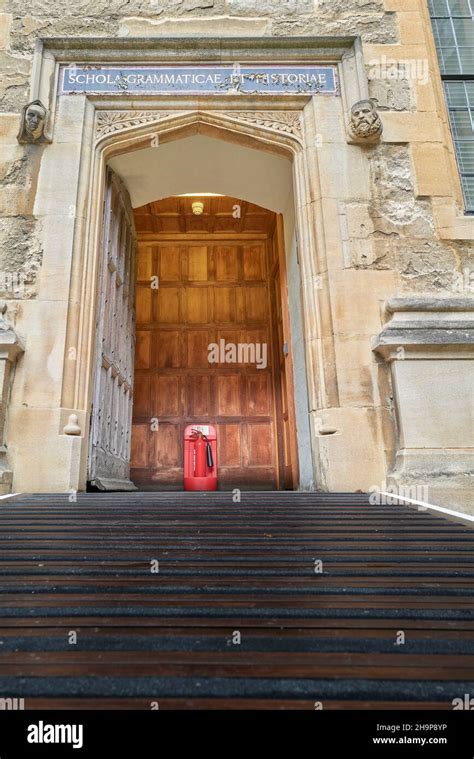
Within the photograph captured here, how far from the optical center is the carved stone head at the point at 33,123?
12.7 ft

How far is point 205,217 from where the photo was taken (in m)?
7.38

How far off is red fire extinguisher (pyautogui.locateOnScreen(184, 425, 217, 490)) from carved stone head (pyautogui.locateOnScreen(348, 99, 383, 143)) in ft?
12.6

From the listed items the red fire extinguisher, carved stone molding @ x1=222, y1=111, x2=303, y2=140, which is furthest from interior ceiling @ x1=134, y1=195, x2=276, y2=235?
the red fire extinguisher

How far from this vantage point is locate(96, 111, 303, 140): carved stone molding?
4.18m

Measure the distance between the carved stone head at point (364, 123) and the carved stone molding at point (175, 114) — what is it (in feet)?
1.66

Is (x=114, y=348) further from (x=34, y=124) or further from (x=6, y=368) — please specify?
(x=34, y=124)

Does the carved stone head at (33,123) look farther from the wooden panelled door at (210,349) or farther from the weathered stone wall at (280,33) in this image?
the wooden panelled door at (210,349)

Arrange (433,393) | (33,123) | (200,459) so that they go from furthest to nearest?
(200,459) < (33,123) < (433,393)

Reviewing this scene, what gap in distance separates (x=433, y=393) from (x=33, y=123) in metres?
4.07

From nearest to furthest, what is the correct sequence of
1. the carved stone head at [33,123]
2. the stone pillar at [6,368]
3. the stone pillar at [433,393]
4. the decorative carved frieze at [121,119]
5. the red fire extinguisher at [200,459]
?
the stone pillar at [433,393] < the stone pillar at [6,368] < the carved stone head at [33,123] < the decorative carved frieze at [121,119] < the red fire extinguisher at [200,459]

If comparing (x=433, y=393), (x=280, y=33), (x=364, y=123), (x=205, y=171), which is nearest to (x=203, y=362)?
(x=205, y=171)

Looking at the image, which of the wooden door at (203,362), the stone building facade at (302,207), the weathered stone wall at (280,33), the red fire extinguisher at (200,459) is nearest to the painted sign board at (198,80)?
the stone building facade at (302,207)

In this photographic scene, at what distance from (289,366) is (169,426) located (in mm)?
2789
